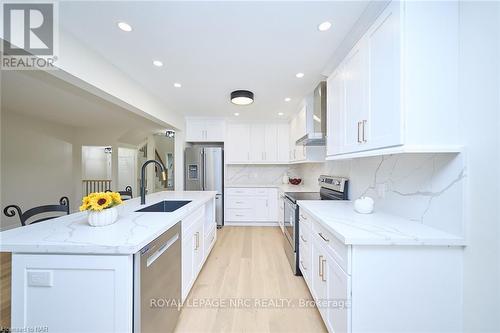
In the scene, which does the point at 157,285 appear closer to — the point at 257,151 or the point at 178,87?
the point at 178,87

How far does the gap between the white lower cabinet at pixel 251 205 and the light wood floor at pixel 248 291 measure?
108 centimetres

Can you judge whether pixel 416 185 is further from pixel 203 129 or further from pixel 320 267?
pixel 203 129

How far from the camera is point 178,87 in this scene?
109 inches

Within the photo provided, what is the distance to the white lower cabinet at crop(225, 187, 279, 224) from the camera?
14.8ft

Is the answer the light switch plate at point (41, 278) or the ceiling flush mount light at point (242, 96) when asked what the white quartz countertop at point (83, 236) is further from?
the ceiling flush mount light at point (242, 96)

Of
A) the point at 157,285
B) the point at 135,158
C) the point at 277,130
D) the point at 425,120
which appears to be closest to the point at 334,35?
the point at 425,120

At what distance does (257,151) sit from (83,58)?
11.4 ft

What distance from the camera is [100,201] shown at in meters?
1.30

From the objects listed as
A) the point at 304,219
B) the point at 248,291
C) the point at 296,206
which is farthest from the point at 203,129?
the point at 248,291

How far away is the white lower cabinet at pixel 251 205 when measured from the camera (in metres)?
4.50

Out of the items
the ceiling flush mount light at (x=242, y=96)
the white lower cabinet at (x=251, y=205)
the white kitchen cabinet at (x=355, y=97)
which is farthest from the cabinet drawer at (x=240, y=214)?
the white kitchen cabinet at (x=355, y=97)

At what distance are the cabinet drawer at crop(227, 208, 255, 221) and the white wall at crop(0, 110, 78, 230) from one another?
4.47m

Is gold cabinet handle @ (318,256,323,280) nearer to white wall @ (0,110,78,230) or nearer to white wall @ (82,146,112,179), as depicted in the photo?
white wall @ (0,110,78,230)

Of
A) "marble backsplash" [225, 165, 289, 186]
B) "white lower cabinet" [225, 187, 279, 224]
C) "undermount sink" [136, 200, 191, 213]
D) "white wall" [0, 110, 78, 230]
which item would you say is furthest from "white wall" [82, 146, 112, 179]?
"undermount sink" [136, 200, 191, 213]
